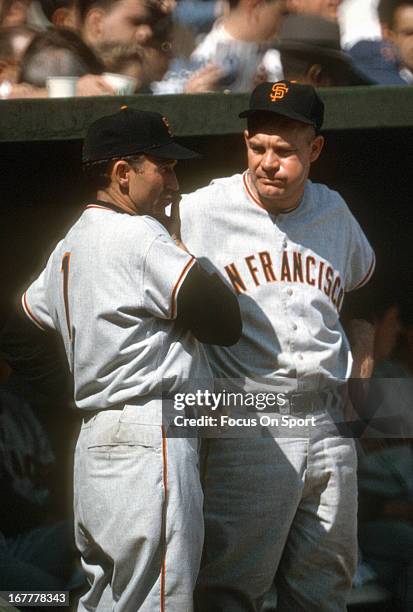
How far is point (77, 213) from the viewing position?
396 cm

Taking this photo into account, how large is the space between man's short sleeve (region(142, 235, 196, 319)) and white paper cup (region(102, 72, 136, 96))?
1.18 metres

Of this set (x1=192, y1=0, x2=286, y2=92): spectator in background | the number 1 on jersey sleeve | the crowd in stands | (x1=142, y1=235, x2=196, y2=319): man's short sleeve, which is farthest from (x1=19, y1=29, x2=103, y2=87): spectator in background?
(x1=142, y1=235, x2=196, y2=319): man's short sleeve

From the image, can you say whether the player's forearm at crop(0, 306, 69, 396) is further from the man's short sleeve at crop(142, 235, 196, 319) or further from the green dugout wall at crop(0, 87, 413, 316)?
the green dugout wall at crop(0, 87, 413, 316)

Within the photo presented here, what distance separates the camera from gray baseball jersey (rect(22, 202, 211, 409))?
2766mm

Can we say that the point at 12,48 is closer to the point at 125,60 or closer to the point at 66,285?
the point at 125,60

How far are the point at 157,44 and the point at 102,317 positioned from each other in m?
1.62

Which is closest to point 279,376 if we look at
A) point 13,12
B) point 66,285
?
point 66,285

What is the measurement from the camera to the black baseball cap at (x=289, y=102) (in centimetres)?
304

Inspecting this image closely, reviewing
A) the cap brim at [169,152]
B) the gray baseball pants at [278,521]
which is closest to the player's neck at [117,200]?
the cap brim at [169,152]

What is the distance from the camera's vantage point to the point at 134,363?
2781 mm

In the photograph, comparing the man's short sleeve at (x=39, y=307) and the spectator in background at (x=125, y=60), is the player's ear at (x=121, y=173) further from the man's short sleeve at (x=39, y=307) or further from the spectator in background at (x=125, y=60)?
the spectator in background at (x=125, y=60)

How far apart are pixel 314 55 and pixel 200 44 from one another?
46cm

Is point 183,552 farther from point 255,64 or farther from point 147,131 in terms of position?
point 255,64

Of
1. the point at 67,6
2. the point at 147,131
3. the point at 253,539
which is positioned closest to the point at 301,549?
the point at 253,539
